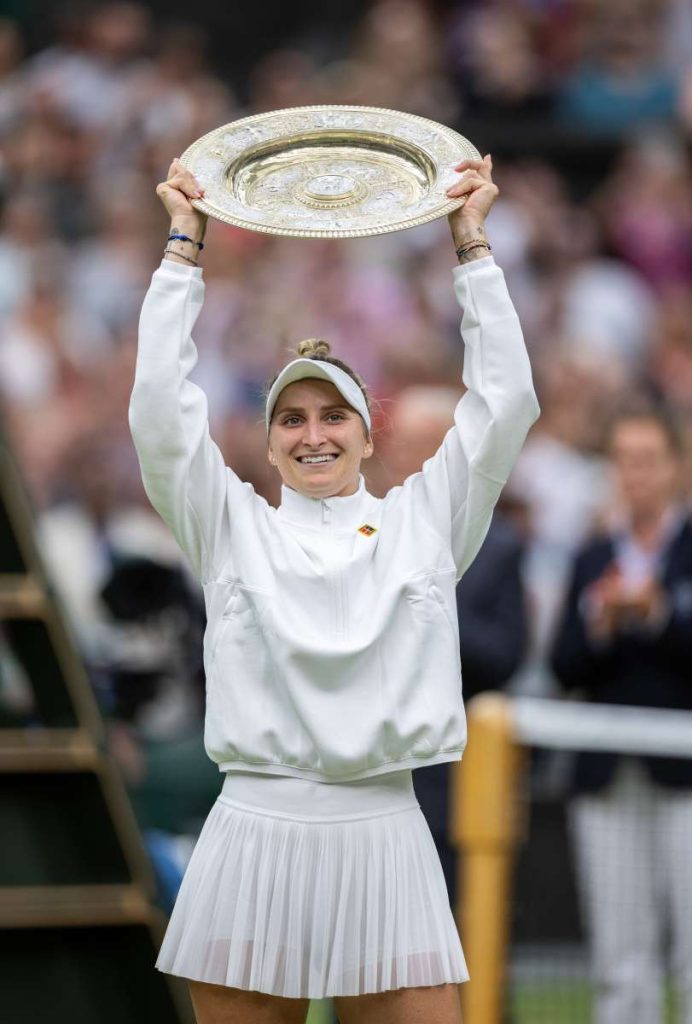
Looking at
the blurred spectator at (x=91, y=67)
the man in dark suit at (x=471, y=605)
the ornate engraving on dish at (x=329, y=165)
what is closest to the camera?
the ornate engraving on dish at (x=329, y=165)

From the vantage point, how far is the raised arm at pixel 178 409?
10.8 feet

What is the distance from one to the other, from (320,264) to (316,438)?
6.53 meters

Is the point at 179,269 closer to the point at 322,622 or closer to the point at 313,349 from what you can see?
the point at 313,349

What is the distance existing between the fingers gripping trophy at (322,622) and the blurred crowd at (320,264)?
291cm

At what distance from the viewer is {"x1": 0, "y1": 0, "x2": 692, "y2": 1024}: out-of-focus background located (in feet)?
23.6

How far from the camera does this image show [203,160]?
350cm

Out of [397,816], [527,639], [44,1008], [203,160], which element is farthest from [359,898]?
[527,639]

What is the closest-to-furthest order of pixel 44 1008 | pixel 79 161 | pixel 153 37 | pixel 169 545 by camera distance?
pixel 44 1008 < pixel 169 545 < pixel 79 161 < pixel 153 37

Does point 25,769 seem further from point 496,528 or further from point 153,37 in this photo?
point 153,37

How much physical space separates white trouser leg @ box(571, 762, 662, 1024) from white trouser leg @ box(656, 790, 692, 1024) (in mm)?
A: 37

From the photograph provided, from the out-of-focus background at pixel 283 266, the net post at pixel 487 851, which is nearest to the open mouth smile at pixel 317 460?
the net post at pixel 487 851

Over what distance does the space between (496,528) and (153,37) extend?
6921 millimetres

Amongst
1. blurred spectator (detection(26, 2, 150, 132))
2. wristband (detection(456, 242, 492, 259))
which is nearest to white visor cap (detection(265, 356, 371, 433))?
wristband (detection(456, 242, 492, 259))

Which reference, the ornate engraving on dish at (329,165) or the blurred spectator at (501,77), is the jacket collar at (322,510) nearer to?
the ornate engraving on dish at (329,165)
